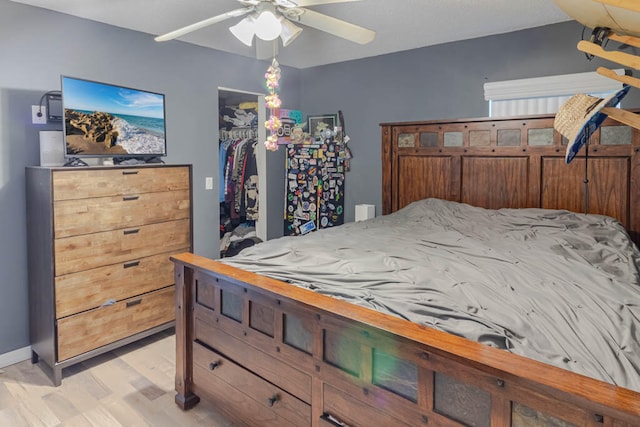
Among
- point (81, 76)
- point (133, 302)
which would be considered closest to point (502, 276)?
point (133, 302)

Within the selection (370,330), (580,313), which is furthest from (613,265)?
(370,330)

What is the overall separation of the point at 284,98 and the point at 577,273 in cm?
353

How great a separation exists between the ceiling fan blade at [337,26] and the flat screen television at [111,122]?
1.50 metres

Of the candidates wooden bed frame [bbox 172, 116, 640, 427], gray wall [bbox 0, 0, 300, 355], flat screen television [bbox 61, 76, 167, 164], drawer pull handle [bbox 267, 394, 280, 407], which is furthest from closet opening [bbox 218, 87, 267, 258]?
drawer pull handle [bbox 267, 394, 280, 407]

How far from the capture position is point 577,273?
190cm

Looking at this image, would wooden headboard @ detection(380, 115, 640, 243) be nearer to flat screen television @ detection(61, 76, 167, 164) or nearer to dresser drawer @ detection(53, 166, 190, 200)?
dresser drawer @ detection(53, 166, 190, 200)

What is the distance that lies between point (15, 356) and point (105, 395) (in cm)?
89

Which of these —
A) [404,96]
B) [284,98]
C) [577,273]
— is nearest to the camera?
[577,273]

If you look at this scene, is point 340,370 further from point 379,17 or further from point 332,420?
point 379,17

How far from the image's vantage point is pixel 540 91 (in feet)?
10.9

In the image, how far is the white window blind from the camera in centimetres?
311

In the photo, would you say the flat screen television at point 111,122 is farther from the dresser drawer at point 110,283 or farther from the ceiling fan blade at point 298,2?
the ceiling fan blade at point 298,2

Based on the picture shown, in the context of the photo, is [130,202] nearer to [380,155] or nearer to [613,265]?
[380,155]

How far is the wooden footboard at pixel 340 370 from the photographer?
105 cm
